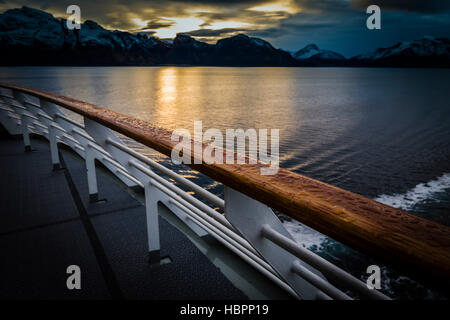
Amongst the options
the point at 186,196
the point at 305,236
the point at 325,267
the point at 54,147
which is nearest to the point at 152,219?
the point at 186,196

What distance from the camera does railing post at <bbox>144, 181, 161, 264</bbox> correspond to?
173cm

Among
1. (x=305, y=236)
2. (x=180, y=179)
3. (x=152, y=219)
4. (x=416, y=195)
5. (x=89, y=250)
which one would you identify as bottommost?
(x=416, y=195)

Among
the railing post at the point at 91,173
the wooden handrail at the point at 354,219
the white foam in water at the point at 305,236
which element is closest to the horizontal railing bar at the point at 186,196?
the wooden handrail at the point at 354,219

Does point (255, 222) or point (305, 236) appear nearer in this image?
point (255, 222)

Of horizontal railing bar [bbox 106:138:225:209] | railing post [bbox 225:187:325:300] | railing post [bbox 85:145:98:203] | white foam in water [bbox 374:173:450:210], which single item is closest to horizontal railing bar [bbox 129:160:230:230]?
horizontal railing bar [bbox 106:138:225:209]

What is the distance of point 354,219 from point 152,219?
1.46 meters

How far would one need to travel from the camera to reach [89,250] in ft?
6.46

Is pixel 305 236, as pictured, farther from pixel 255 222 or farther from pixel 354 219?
pixel 354 219

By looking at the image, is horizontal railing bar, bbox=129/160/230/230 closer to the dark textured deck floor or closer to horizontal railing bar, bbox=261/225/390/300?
horizontal railing bar, bbox=261/225/390/300

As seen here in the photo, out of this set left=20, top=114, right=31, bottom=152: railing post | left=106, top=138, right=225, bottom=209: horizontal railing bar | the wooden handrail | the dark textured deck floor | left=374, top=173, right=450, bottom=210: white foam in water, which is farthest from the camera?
left=374, top=173, right=450, bottom=210: white foam in water

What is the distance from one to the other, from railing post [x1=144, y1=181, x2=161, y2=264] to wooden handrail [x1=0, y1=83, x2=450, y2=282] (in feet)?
3.44

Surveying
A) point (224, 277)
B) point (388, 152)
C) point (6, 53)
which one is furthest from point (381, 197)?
point (6, 53)
